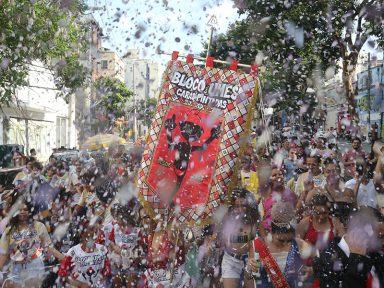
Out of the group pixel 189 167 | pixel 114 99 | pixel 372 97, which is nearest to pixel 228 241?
pixel 189 167

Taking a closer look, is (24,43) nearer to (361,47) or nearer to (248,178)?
(248,178)

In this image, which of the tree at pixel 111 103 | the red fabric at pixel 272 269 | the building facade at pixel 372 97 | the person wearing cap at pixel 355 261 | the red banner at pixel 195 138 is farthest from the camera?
the tree at pixel 111 103

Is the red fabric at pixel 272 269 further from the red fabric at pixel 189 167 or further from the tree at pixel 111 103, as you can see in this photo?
the tree at pixel 111 103

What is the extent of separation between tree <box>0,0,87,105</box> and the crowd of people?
13.9ft

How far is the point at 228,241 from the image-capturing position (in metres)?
5.04

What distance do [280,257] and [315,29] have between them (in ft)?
40.6

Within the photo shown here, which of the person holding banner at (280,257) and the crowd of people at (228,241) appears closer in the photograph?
the crowd of people at (228,241)

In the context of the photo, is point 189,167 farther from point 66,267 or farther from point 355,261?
point 355,261

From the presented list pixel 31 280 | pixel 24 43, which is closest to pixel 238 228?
pixel 31 280

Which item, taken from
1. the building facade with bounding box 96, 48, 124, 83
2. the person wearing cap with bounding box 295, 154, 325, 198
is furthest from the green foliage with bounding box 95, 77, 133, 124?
the person wearing cap with bounding box 295, 154, 325, 198

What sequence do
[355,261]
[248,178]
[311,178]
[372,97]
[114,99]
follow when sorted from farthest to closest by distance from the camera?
1. [114,99]
2. [372,97]
3. [248,178]
4. [311,178]
5. [355,261]

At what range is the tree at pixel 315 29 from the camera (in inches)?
585

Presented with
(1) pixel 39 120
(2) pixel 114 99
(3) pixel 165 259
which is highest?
(3) pixel 165 259

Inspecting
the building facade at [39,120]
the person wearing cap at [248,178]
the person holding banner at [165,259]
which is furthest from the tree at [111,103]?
the person holding banner at [165,259]
